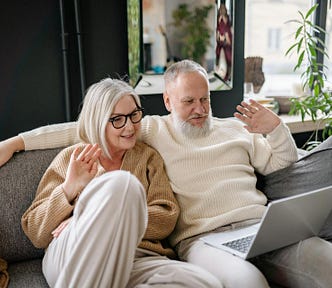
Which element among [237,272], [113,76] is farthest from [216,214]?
[113,76]

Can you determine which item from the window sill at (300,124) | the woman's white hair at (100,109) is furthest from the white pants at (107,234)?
the window sill at (300,124)

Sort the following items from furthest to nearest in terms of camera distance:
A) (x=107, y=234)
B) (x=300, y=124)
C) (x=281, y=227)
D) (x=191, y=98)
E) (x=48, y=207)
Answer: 1. (x=300, y=124)
2. (x=191, y=98)
3. (x=48, y=207)
4. (x=281, y=227)
5. (x=107, y=234)

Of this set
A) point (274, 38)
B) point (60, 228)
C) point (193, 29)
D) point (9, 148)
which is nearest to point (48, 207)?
point (60, 228)

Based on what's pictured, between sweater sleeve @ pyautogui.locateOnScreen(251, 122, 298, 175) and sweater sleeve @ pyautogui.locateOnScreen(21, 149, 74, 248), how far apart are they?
31.5 inches

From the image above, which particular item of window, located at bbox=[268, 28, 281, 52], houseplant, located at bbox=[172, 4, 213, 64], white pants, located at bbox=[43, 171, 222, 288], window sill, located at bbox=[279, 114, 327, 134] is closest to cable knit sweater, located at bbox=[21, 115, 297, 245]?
white pants, located at bbox=[43, 171, 222, 288]

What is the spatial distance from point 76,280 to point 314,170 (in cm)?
107

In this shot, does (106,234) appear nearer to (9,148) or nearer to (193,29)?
(9,148)

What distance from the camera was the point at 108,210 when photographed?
4.08ft

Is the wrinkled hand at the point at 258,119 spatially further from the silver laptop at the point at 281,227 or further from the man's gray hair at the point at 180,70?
the silver laptop at the point at 281,227

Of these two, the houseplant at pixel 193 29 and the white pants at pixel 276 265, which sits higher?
the houseplant at pixel 193 29

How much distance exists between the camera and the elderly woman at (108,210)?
125cm

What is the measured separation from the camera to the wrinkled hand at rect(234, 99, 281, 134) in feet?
6.25

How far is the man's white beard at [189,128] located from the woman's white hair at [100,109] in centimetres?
23

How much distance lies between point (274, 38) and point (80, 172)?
7.84 feet
